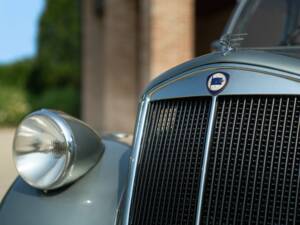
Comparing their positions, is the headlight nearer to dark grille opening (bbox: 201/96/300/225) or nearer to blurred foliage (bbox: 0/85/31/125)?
dark grille opening (bbox: 201/96/300/225)

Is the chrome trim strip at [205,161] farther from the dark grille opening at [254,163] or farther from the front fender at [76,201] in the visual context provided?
the front fender at [76,201]

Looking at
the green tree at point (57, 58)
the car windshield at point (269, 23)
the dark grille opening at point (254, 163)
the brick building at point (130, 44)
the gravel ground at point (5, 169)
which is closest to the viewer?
the dark grille opening at point (254, 163)

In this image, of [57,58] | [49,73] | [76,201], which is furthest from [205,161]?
[57,58]

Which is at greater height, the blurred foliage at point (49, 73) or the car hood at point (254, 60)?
the blurred foliage at point (49, 73)

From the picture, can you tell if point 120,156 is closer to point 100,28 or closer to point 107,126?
point 107,126

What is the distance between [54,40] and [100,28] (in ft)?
40.9

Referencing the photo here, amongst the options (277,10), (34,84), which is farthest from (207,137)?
(34,84)

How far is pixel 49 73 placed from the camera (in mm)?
25891

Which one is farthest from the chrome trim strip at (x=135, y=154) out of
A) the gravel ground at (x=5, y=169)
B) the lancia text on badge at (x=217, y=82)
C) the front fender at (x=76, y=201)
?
the gravel ground at (x=5, y=169)

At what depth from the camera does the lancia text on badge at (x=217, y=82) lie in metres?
2.43

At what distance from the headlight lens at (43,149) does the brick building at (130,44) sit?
22.9 ft

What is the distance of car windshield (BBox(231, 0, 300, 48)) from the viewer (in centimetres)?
340

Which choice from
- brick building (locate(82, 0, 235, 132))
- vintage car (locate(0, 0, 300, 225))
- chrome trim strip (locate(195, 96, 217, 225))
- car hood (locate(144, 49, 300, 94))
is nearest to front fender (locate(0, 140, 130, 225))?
vintage car (locate(0, 0, 300, 225))

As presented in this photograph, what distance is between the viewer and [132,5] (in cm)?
1338
